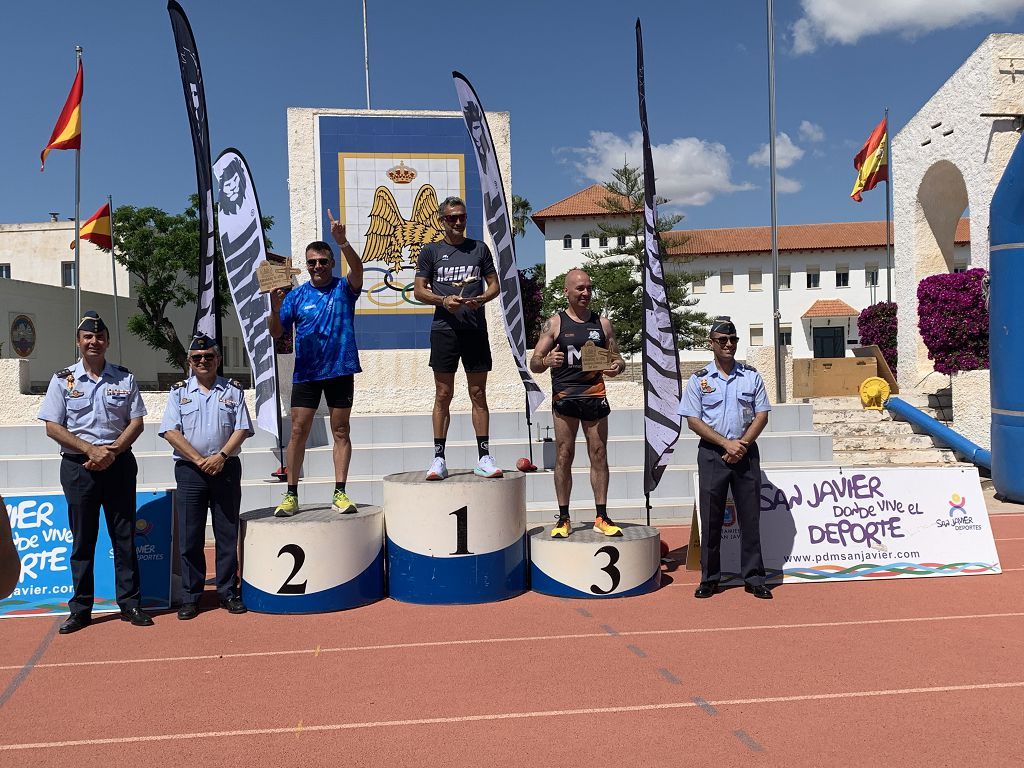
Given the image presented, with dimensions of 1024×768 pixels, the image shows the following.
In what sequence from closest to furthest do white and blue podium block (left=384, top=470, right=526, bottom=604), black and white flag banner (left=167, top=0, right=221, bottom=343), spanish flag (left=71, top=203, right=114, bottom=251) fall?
white and blue podium block (left=384, top=470, right=526, bottom=604) < black and white flag banner (left=167, top=0, right=221, bottom=343) < spanish flag (left=71, top=203, right=114, bottom=251)

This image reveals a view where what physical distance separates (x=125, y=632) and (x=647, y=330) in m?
4.08

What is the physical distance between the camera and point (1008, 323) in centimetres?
934

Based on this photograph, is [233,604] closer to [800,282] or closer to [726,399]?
[726,399]

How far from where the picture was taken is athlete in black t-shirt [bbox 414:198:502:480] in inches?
231

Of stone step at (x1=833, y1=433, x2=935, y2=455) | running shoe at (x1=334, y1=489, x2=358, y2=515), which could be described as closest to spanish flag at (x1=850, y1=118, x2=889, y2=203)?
stone step at (x1=833, y1=433, x2=935, y2=455)

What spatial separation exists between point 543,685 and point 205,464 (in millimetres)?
2677

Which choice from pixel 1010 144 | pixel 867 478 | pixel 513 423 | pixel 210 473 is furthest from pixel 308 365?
pixel 1010 144

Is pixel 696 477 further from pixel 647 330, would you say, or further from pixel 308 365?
pixel 308 365

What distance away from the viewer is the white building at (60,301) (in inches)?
1141

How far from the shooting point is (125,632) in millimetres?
5059

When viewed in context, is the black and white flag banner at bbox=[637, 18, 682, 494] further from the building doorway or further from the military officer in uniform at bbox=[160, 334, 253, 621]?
the building doorway

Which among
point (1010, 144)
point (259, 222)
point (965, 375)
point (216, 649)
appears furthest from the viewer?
point (1010, 144)

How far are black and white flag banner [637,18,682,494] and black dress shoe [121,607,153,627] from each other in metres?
3.56

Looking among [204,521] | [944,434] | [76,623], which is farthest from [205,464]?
[944,434]
